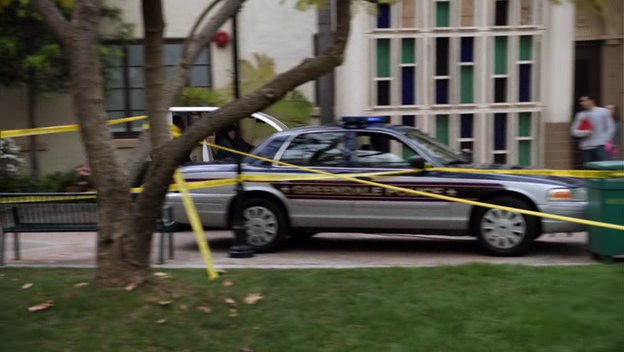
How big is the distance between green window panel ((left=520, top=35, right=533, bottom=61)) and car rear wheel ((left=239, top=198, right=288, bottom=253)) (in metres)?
7.98

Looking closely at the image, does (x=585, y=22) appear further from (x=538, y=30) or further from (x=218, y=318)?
(x=218, y=318)

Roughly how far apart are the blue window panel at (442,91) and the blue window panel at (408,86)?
50cm

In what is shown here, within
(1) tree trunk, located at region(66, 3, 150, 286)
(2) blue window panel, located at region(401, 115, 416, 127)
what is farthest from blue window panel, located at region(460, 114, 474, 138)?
(1) tree trunk, located at region(66, 3, 150, 286)

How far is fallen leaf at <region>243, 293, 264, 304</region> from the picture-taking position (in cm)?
641

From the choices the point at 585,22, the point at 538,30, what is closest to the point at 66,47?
the point at 538,30

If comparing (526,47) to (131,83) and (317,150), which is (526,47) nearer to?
(317,150)

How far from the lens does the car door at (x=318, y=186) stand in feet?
30.5

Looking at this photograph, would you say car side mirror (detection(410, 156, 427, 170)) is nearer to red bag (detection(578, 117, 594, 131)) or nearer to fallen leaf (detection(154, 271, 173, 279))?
fallen leaf (detection(154, 271, 173, 279))

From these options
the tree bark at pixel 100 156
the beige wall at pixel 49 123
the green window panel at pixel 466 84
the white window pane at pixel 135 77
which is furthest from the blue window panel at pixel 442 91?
the tree bark at pixel 100 156

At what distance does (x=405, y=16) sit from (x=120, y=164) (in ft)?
32.3

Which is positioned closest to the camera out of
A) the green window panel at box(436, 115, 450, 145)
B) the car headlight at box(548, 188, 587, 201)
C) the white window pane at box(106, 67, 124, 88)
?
the car headlight at box(548, 188, 587, 201)

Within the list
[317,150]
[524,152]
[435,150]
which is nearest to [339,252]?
[317,150]

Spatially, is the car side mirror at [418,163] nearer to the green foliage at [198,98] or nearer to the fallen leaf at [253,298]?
the fallen leaf at [253,298]

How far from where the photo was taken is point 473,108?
15359 mm
